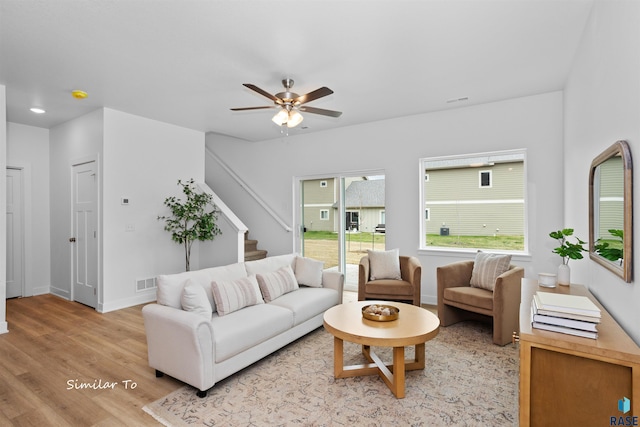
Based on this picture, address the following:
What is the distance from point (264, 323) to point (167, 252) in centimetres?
305

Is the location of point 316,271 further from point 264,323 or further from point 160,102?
point 160,102

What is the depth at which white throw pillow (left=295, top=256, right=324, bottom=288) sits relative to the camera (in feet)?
13.0

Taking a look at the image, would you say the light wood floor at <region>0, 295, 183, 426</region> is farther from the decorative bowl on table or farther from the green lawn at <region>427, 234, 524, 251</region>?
the green lawn at <region>427, 234, 524, 251</region>

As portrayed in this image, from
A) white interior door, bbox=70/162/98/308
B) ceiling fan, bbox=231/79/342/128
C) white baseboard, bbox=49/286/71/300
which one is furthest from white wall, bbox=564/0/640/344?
white baseboard, bbox=49/286/71/300

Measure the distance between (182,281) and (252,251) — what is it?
3371 mm

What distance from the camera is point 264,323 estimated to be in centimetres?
279

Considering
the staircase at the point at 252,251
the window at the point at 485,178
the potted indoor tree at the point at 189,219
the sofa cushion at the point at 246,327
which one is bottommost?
the sofa cushion at the point at 246,327

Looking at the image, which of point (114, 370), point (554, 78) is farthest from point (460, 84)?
point (114, 370)

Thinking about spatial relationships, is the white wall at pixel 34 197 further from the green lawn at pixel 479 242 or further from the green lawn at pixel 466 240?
the green lawn at pixel 479 242

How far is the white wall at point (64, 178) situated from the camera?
4.65 metres

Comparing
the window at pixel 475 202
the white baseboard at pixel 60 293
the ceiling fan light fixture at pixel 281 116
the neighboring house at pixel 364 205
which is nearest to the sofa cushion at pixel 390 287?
the window at pixel 475 202

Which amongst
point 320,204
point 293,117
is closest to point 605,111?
point 293,117

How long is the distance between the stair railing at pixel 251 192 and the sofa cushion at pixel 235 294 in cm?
289

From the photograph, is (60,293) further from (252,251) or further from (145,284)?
(252,251)
